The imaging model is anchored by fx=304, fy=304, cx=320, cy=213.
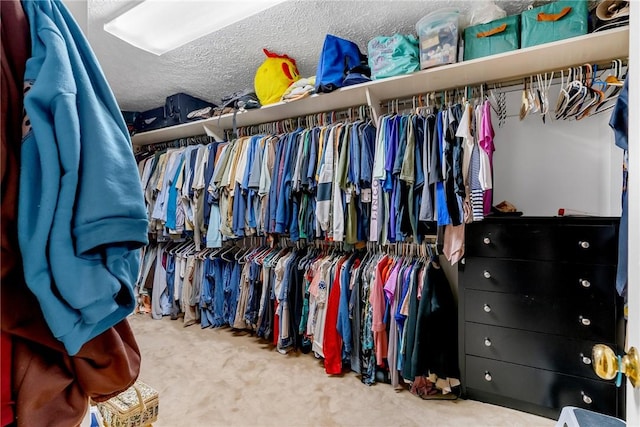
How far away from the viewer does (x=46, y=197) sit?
0.46m

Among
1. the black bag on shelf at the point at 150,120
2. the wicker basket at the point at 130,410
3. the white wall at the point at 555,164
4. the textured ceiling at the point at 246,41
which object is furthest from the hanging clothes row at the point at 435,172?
the black bag on shelf at the point at 150,120

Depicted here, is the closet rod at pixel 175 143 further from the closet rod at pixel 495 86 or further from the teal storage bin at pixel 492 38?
the teal storage bin at pixel 492 38

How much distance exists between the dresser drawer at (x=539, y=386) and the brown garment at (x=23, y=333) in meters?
1.92

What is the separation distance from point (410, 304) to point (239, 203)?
1.54 meters

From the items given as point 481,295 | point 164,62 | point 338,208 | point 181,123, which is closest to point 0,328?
point 338,208

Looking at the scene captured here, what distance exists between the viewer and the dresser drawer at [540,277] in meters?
1.50

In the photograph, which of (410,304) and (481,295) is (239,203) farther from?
(481,295)

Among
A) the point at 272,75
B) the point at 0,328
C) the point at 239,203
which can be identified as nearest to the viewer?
the point at 0,328

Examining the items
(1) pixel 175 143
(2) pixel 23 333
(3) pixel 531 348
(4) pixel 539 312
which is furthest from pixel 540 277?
(1) pixel 175 143

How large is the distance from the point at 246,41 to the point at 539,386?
279 cm

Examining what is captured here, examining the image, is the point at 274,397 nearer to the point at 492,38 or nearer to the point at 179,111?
the point at 492,38

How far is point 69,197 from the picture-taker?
471 millimetres

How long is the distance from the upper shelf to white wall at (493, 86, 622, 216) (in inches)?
11.6

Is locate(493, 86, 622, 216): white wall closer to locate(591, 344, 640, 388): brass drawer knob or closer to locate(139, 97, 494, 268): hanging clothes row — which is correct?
locate(139, 97, 494, 268): hanging clothes row
